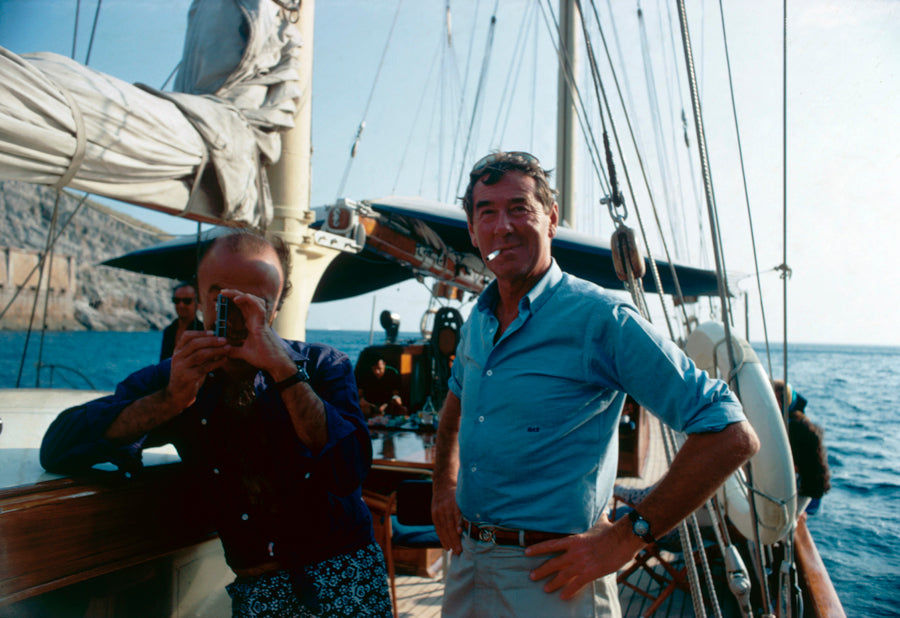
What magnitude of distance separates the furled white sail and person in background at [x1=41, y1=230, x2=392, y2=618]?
746mm

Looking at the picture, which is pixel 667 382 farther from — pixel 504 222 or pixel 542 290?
pixel 504 222

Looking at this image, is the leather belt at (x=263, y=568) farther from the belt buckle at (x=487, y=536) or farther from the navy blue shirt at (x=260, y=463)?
the belt buckle at (x=487, y=536)

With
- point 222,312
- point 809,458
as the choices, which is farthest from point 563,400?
point 809,458

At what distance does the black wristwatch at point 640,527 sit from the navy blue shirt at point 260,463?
58cm

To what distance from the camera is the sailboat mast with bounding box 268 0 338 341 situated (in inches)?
136

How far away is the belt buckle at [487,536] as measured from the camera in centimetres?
113

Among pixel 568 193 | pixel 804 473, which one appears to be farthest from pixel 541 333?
pixel 568 193

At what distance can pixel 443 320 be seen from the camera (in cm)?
608

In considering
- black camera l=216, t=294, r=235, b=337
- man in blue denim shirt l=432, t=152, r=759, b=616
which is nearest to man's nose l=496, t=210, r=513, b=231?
man in blue denim shirt l=432, t=152, r=759, b=616

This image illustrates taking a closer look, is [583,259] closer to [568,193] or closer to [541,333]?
[568,193]

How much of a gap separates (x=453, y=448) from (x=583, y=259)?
4.59m

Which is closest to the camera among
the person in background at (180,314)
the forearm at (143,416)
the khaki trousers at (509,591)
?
the khaki trousers at (509,591)

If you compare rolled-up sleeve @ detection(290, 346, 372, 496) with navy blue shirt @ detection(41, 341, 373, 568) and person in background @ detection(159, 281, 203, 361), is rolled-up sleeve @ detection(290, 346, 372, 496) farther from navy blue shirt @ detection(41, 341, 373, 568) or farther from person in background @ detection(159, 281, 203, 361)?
person in background @ detection(159, 281, 203, 361)

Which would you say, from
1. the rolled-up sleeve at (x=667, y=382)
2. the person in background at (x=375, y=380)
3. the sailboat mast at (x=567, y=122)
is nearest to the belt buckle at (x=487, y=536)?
the rolled-up sleeve at (x=667, y=382)
